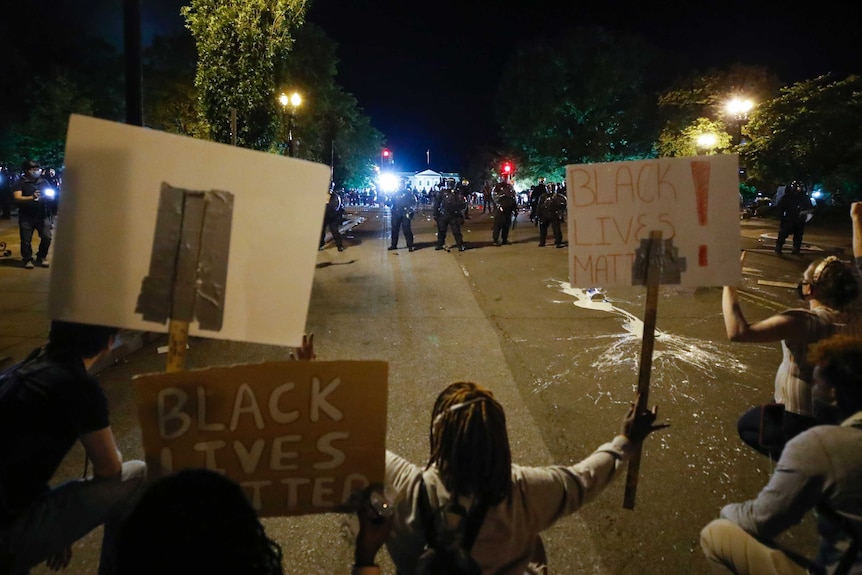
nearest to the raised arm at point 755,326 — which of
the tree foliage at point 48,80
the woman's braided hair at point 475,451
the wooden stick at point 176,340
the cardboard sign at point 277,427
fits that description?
the woman's braided hair at point 475,451

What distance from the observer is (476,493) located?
1.94 metres

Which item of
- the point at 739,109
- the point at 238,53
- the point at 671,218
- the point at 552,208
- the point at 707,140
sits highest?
the point at 739,109

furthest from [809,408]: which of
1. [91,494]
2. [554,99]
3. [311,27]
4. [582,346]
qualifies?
[554,99]

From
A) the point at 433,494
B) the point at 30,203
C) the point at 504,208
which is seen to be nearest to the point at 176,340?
the point at 433,494

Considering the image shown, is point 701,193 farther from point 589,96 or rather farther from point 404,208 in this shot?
point 589,96

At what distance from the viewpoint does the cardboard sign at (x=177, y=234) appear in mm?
2100

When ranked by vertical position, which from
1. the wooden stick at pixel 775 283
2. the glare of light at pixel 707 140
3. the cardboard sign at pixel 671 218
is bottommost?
the cardboard sign at pixel 671 218

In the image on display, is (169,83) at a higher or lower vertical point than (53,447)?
higher

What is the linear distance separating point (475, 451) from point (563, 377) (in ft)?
15.4

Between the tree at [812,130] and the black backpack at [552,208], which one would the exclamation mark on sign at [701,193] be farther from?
the tree at [812,130]

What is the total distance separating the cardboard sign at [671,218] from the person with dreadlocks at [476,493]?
1.09 metres

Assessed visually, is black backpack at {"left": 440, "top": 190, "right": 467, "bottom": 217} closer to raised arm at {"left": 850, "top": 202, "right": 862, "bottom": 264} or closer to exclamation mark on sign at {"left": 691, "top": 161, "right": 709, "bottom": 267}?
raised arm at {"left": 850, "top": 202, "right": 862, "bottom": 264}

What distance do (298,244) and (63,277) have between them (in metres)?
0.80

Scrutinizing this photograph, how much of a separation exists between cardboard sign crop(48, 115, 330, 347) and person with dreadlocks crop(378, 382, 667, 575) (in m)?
0.64
